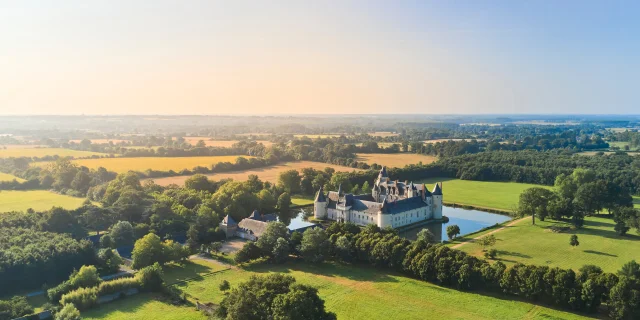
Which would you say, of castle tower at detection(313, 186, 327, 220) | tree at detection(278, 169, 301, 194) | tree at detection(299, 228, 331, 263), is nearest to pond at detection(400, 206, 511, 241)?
castle tower at detection(313, 186, 327, 220)

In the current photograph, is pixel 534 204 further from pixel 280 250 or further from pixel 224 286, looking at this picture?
pixel 224 286

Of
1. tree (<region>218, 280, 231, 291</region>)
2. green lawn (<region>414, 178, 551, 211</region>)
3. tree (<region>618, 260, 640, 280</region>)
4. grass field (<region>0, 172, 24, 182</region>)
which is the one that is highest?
grass field (<region>0, 172, 24, 182</region>)

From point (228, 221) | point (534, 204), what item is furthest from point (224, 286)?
point (534, 204)

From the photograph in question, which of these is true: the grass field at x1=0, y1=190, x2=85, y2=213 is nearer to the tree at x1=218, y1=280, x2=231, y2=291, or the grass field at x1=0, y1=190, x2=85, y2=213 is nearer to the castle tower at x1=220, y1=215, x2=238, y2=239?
the castle tower at x1=220, y1=215, x2=238, y2=239

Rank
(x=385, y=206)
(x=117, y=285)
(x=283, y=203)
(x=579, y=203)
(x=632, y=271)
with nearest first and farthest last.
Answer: (x=632, y=271) → (x=117, y=285) → (x=385, y=206) → (x=579, y=203) → (x=283, y=203)

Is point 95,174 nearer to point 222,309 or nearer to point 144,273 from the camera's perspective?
point 144,273

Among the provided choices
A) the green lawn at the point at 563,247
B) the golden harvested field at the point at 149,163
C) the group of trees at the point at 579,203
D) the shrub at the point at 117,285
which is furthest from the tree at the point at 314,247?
the golden harvested field at the point at 149,163
